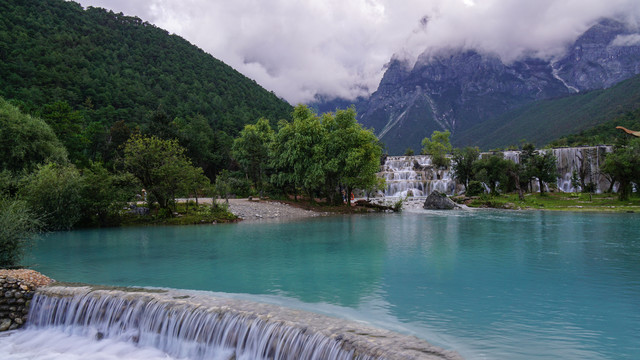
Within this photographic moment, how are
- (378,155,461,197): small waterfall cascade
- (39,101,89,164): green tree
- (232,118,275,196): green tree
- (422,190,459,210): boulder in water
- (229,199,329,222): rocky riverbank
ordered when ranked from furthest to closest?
1. (378,155,461,197): small waterfall cascade
2. (232,118,275,196): green tree
3. (39,101,89,164): green tree
4. (422,190,459,210): boulder in water
5. (229,199,329,222): rocky riverbank

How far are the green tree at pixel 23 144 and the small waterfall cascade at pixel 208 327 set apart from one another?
2816 cm

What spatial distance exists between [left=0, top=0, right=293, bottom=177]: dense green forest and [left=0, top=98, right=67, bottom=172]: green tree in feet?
39.3

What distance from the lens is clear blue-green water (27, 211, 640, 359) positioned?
8.28 m

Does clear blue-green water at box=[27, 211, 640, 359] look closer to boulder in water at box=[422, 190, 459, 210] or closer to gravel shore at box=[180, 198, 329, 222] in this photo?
gravel shore at box=[180, 198, 329, 222]

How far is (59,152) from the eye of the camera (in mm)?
36062

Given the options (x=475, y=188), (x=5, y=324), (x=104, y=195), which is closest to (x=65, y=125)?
(x=104, y=195)

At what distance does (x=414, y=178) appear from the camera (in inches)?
2992

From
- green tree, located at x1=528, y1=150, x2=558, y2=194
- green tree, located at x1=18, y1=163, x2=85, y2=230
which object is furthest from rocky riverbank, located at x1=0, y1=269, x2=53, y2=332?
green tree, located at x1=528, y1=150, x2=558, y2=194

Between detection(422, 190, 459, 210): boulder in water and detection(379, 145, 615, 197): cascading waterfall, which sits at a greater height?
detection(379, 145, 615, 197): cascading waterfall

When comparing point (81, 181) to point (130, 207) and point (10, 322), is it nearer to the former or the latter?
point (130, 207)

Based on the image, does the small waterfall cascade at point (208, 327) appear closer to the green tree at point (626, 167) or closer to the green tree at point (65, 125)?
the green tree at point (65, 125)

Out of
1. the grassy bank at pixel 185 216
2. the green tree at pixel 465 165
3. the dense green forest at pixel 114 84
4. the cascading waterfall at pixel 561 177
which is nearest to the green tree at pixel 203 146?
the dense green forest at pixel 114 84

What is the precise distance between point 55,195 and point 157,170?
8208mm

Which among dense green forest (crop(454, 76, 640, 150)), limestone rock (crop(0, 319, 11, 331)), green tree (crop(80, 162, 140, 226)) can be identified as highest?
dense green forest (crop(454, 76, 640, 150))
